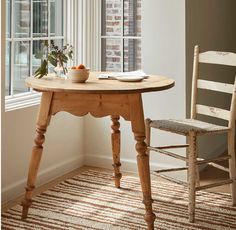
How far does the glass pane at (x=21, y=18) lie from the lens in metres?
3.04

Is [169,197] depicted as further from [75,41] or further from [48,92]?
[75,41]

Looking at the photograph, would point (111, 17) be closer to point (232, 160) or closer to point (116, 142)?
point (116, 142)

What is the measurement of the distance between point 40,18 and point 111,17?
627 millimetres

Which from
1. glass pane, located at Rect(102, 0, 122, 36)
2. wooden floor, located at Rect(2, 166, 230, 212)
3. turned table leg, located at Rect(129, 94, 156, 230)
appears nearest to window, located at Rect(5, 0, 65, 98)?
glass pane, located at Rect(102, 0, 122, 36)

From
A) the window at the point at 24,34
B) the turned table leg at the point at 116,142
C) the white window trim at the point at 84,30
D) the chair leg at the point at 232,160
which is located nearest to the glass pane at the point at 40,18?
the window at the point at 24,34

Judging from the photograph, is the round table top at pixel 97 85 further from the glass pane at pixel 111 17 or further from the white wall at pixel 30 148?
the glass pane at pixel 111 17

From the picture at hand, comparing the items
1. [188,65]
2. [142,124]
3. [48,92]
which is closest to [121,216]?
[142,124]

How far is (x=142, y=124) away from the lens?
232 centimetres

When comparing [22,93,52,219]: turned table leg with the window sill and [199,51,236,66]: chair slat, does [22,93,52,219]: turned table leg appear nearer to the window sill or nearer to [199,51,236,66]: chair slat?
the window sill

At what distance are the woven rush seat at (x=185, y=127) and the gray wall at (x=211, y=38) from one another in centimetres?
59

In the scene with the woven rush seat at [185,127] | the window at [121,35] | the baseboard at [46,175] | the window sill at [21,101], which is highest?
the window at [121,35]

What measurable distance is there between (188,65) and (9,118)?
131cm

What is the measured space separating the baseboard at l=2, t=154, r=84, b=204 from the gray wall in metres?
0.96

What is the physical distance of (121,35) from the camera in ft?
11.9
